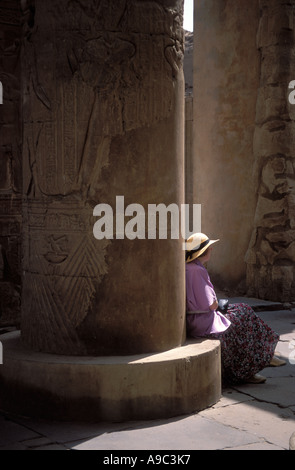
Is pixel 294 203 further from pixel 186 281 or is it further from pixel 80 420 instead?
pixel 80 420

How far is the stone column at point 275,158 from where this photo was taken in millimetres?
8375

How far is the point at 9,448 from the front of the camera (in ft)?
12.2

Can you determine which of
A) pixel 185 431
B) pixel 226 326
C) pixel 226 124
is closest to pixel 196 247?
pixel 226 326

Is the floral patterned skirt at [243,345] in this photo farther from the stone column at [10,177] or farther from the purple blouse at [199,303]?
the stone column at [10,177]

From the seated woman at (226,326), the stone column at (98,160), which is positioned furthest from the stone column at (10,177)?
the seated woman at (226,326)

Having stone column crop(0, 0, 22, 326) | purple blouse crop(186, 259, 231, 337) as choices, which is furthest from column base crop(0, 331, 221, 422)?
stone column crop(0, 0, 22, 326)

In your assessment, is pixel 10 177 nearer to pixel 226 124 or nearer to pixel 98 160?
pixel 98 160

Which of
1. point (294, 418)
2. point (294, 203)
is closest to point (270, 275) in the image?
point (294, 203)

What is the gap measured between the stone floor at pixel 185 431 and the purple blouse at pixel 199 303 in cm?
48

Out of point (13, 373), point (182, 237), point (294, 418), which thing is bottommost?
point (294, 418)

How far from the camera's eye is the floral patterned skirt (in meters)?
5.04

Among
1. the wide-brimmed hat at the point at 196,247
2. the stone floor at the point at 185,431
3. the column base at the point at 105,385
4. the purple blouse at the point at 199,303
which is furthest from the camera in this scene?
the wide-brimmed hat at the point at 196,247

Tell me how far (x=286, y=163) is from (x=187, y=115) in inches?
113

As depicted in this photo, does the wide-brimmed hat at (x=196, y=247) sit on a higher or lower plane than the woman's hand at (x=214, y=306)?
higher
